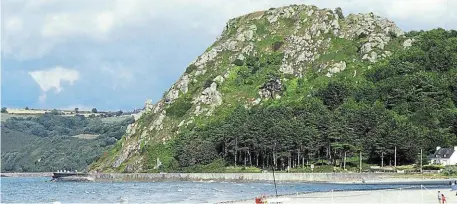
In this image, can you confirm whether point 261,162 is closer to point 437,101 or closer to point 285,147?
point 285,147

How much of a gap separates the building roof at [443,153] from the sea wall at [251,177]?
94.4 ft

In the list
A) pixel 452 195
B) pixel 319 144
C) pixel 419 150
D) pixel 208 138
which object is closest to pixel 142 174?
pixel 208 138

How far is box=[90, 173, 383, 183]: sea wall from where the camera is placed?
139125mm

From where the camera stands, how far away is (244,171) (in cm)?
16900

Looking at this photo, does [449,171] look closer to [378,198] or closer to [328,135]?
[328,135]

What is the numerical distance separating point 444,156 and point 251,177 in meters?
38.7

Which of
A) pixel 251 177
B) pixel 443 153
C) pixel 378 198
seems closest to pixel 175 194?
pixel 378 198

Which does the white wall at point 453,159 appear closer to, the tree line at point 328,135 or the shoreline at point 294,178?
the tree line at point 328,135

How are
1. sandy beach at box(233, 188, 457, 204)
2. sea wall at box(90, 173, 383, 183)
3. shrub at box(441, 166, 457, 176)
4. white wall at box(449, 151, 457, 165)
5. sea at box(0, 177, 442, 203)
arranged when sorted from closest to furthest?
1. sandy beach at box(233, 188, 457, 204)
2. sea at box(0, 177, 442, 203)
3. shrub at box(441, 166, 457, 176)
4. sea wall at box(90, 173, 383, 183)
5. white wall at box(449, 151, 457, 165)

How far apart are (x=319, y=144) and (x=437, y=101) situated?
151 feet

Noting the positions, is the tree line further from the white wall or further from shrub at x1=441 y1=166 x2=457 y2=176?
shrub at x1=441 y1=166 x2=457 y2=176

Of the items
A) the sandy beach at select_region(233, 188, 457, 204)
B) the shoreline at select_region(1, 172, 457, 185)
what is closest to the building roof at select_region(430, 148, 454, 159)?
the shoreline at select_region(1, 172, 457, 185)

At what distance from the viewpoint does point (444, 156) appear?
160 metres

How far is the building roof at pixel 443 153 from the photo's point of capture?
523 feet
